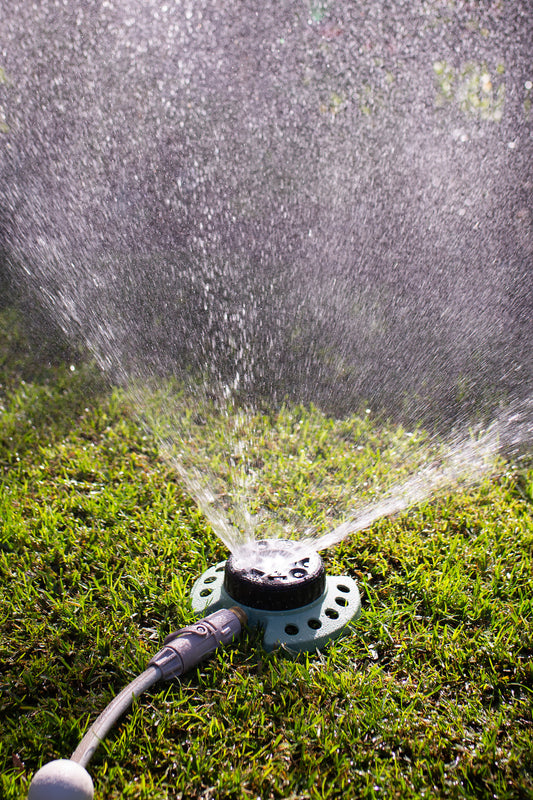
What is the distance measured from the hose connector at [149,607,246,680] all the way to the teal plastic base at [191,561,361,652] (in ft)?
0.28

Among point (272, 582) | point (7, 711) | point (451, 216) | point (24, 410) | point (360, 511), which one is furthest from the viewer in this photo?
point (451, 216)

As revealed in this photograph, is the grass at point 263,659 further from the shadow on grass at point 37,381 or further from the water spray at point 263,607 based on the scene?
the shadow on grass at point 37,381

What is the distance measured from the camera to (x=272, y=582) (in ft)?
6.34

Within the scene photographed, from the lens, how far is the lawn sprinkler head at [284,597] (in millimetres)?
1937

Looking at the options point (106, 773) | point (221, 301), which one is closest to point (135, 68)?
point (221, 301)

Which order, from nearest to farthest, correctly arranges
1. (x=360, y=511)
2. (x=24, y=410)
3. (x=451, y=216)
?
(x=360, y=511) → (x=24, y=410) → (x=451, y=216)

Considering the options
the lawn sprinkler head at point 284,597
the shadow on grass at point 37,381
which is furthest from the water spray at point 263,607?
the shadow on grass at point 37,381

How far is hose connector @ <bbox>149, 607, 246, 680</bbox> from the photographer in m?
1.76

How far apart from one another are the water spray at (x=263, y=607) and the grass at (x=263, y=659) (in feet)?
0.19

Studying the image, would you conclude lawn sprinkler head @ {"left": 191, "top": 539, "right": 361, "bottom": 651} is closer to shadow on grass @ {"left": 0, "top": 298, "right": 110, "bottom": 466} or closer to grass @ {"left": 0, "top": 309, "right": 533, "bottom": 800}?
grass @ {"left": 0, "top": 309, "right": 533, "bottom": 800}

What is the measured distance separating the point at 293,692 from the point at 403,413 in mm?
2142

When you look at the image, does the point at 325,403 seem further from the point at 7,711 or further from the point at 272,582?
the point at 7,711

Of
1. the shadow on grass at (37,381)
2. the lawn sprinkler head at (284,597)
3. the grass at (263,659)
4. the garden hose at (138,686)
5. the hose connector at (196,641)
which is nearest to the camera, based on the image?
the garden hose at (138,686)

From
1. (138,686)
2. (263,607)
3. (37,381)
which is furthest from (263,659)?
(37,381)
